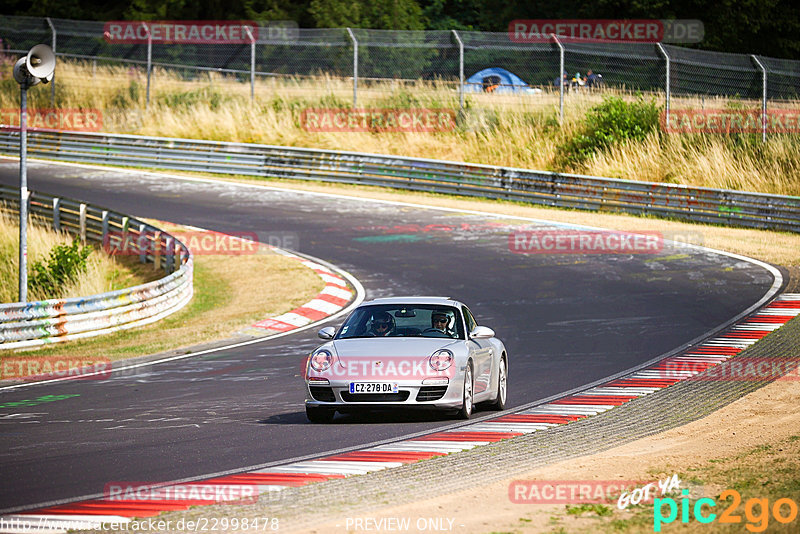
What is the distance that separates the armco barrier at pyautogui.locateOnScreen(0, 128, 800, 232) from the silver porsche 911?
17145 mm

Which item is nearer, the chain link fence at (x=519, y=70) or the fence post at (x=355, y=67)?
the chain link fence at (x=519, y=70)

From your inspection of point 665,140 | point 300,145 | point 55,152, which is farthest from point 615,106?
point 55,152

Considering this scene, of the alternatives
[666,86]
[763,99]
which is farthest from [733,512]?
[666,86]

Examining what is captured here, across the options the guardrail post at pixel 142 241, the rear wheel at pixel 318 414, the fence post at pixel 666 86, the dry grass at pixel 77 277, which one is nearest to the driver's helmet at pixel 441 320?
the rear wheel at pixel 318 414

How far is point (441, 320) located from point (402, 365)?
3.70 feet

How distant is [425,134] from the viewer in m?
36.6

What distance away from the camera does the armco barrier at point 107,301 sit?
55.9 feet

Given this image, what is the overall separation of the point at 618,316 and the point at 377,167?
54.0 ft

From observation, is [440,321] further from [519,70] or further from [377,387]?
[519,70]

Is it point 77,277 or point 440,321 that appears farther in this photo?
point 77,277

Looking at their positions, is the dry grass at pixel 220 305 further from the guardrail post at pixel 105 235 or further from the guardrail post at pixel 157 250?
the guardrail post at pixel 105 235

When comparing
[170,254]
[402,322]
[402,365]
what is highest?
[402,322]

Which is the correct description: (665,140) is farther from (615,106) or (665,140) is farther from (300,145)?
(300,145)

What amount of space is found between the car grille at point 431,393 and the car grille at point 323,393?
2.73ft
